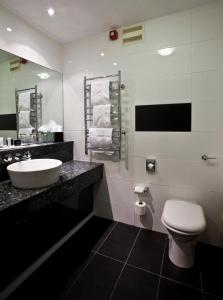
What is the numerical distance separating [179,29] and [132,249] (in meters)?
A: 2.29

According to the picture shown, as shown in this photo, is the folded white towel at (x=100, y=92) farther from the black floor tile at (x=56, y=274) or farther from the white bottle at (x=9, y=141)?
the black floor tile at (x=56, y=274)

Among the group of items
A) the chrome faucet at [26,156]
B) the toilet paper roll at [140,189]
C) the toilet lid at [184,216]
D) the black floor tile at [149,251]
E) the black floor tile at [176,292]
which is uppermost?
the chrome faucet at [26,156]

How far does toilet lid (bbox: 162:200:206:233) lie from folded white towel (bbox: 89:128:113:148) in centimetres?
95

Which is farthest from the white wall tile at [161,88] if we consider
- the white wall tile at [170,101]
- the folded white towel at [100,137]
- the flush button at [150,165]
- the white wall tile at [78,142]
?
the white wall tile at [78,142]

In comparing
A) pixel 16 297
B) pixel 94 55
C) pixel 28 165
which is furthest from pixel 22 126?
pixel 16 297

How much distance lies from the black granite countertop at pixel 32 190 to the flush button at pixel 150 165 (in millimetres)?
608

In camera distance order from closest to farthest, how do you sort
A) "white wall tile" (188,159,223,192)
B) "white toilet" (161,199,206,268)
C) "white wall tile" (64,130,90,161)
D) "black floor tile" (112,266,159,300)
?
"black floor tile" (112,266,159,300)
"white toilet" (161,199,206,268)
"white wall tile" (188,159,223,192)
"white wall tile" (64,130,90,161)

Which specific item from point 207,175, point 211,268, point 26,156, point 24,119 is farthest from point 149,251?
point 24,119

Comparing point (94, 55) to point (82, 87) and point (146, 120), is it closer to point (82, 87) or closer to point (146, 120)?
point (82, 87)

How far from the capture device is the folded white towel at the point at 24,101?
76.5 inches

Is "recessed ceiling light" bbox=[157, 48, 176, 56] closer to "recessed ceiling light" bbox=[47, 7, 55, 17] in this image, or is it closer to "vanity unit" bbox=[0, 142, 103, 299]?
"recessed ceiling light" bbox=[47, 7, 55, 17]

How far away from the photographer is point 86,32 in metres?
2.09

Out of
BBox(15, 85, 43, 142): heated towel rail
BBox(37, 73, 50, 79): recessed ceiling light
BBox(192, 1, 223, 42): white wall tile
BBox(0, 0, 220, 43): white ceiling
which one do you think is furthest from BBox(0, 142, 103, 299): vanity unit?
BBox(192, 1, 223, 42): white wall tile

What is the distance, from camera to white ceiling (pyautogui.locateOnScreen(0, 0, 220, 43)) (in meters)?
1.60
